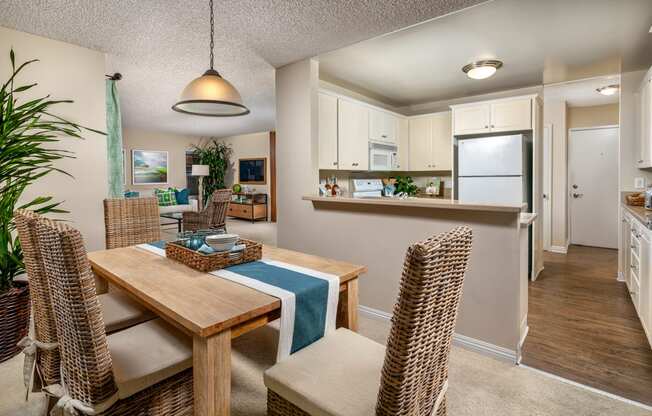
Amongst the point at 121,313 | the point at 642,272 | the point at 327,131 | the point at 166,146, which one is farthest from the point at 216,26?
the point at 166,146

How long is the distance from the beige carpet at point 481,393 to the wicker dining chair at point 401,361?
62cm

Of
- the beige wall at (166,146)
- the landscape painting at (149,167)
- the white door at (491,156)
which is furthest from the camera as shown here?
the landscape painting at (149,167)

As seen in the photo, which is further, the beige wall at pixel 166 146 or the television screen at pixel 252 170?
the television screen at pixel 252 170

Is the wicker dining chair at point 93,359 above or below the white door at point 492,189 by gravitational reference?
below

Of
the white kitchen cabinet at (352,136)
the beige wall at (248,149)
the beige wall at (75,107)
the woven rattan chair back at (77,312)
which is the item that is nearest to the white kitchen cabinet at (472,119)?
the white kitchen cabinet at (352,136)

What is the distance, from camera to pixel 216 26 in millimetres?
2609

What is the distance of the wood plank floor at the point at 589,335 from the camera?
6.47 feet

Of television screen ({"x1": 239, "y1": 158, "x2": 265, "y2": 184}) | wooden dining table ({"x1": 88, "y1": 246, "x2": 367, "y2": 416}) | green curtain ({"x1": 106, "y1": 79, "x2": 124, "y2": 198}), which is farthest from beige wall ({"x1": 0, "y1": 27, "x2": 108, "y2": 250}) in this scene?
television screen ({"x1": 239, "y1": 158, "x2": 265, "y2": 184})

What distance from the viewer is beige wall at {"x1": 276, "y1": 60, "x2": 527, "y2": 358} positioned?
213 cm

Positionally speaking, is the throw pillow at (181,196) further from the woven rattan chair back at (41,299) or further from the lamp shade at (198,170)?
the woven rattan chair back at (41,299)

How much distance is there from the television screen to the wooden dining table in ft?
24.1

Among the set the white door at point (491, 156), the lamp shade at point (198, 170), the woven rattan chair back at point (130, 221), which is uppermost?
the lamp shade at point (198, 170)

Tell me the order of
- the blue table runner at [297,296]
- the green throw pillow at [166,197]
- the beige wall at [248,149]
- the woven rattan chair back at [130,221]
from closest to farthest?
1. the blue table runner at [297,296]
2. the woven rattan chair back at [130,221]
3. the green throw pillow at [166,197]
4. the beige wall at [248,149]

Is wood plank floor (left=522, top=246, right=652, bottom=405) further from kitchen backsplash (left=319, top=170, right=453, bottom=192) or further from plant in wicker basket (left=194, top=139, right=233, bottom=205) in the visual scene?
plant in wicker basket (left=194, top=139, right=233, bottom=205)
